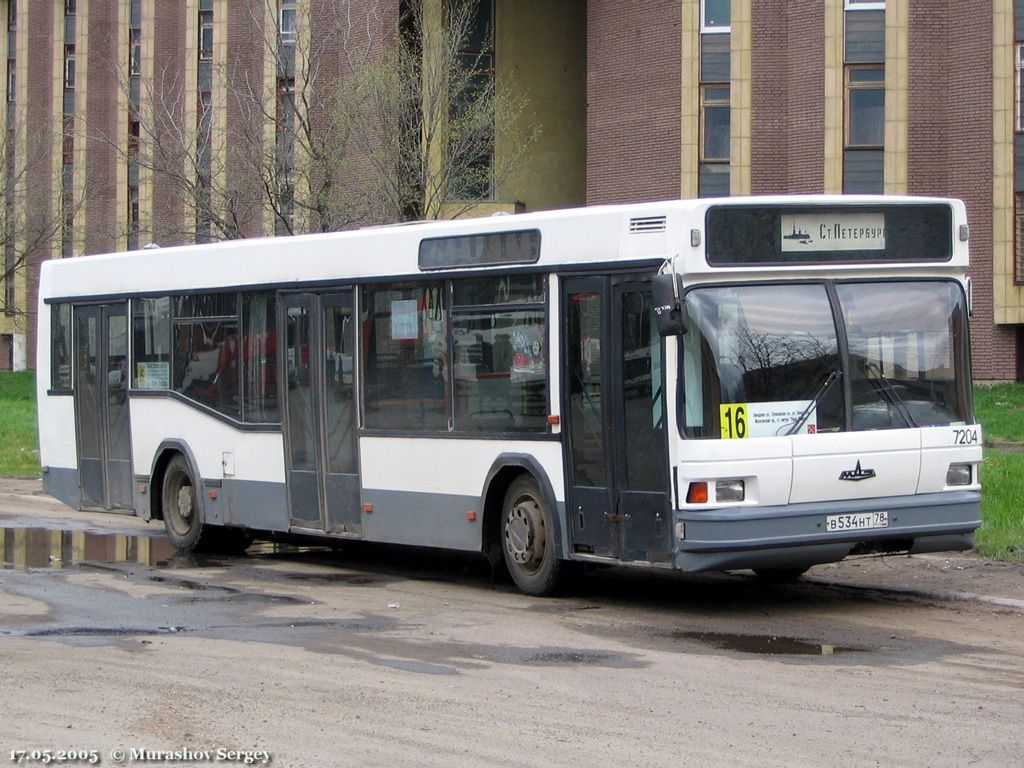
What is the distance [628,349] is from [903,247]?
6.59 ft

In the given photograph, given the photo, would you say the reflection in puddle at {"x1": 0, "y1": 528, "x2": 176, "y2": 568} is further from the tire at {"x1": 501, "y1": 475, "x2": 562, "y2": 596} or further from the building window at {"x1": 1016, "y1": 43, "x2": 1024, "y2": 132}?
the building window at {"x1": 1016, "y1": 43, "x2": 1024, "y2": 132}

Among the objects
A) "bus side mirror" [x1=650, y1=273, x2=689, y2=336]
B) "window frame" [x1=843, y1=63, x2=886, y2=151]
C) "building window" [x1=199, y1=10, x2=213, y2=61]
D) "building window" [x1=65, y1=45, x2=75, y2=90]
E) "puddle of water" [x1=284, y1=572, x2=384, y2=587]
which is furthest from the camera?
"building window" [x1=65, y1=45, x2=75, y2=90]

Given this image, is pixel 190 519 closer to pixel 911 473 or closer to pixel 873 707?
pixel 911 473

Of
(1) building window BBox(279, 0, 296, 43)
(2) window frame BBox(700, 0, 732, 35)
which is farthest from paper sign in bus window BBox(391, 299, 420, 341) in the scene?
(2) window frame BBox(700, 0, 732, 35)

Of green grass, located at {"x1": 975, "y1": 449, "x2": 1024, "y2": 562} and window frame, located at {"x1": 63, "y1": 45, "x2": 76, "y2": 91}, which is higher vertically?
window frame, located at {"x1": 63, "y1": 45, "x2": 76, "y2": 91}

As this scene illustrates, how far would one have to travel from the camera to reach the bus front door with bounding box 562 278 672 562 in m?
11.2

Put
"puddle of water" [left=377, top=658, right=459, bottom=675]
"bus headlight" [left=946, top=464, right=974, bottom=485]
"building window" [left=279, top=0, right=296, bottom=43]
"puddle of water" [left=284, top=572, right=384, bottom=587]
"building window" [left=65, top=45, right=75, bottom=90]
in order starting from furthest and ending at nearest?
1. "building window" [left=65, top=45, right=75, bottom=90]
2. "building window" [left=279, top=0, right=296, bottom=43]
3. "puddle of water" [left=284, top=572, right=384, bottom=587]
4. "bus headlight" [left=946, top=464, right=974, bottom=485]
5. "puddle of water" [left=377, top=658, right=459, bottom=675]

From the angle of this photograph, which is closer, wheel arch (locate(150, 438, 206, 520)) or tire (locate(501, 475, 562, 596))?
tire (locate(501, 475, 562, 596))

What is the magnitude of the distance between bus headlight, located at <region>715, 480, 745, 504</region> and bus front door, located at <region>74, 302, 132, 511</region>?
→ 7952 mm

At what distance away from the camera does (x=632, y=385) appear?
1138 centimetres

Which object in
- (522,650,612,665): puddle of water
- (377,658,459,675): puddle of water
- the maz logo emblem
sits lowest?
(522,650,612,665): puddle of water

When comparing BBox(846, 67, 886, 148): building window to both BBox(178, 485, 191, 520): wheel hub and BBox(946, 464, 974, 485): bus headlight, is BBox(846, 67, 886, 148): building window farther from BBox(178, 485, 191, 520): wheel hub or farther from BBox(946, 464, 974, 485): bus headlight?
BBox(946, 464, 974, 485): bus headlight

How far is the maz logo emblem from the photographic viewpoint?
11.1 m

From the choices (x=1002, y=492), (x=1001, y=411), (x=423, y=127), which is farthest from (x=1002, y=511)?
(x=423, y=127)
